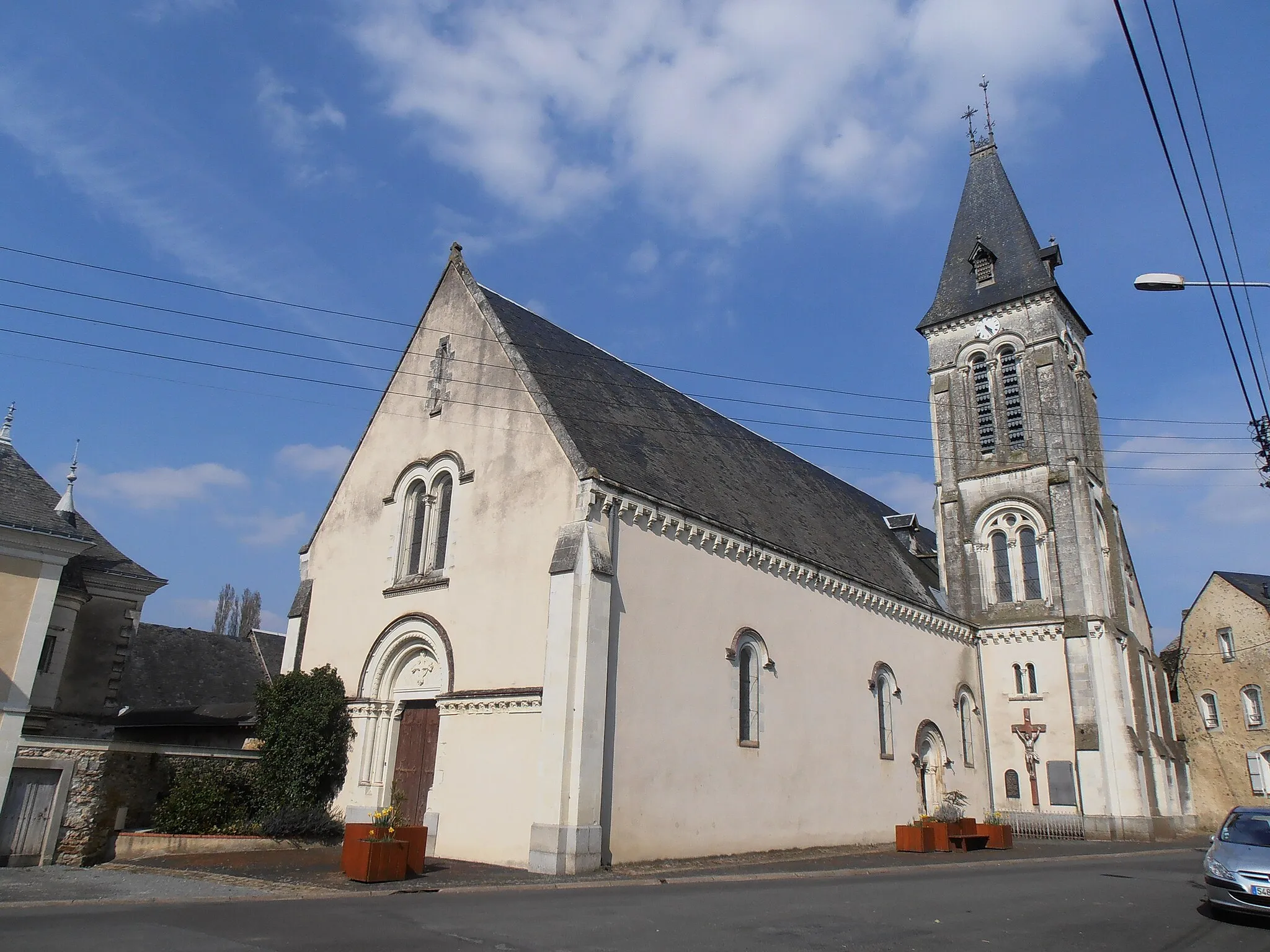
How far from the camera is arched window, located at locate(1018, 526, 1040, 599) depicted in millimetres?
30188

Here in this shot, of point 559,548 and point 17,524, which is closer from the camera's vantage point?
point 559,548

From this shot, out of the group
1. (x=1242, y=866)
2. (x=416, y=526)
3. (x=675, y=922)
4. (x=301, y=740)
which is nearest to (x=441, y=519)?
(x=416, y=526)

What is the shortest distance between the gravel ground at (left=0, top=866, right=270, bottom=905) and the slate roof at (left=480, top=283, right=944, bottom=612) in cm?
899

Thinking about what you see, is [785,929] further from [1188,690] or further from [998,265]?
[1188,690]

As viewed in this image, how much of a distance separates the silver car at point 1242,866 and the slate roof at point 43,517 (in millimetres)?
21525

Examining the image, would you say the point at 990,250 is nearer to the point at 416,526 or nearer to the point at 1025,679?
the point at 1025,679

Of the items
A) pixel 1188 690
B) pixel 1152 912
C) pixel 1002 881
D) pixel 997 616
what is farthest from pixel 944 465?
pixel 1152 912

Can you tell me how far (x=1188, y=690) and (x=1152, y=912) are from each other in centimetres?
3102

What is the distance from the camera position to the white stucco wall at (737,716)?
Answer: 54.7 feet

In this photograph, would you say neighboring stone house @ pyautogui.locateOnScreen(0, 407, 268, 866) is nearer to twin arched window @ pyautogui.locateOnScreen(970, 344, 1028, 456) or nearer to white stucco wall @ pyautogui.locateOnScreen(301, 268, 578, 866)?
white stucco wall @ pyautogui.locateOnScreen(301, 268, 578, 866)

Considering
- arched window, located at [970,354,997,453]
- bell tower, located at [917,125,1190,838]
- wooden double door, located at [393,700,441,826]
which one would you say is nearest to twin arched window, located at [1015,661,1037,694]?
bell tower, located at [917,125,1190,838]

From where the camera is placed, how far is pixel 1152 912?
11.6 m

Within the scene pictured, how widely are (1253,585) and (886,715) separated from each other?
23.0m

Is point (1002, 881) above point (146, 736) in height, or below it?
below
